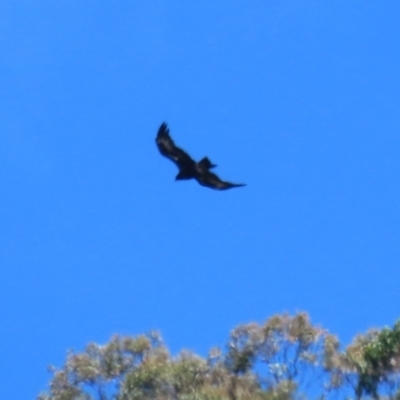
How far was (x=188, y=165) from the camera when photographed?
14.9 meters

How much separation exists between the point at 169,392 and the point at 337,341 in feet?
16.8

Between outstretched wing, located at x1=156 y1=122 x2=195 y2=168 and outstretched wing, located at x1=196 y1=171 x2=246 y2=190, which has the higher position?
outstretched wing, located at x1=156 y1=122 x2=195 y2=168

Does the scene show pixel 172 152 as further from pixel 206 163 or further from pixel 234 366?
pixel 234 366

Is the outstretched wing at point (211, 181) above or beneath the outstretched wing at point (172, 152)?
beneath

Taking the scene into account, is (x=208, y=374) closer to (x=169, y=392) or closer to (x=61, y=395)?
(x=169, y=392)

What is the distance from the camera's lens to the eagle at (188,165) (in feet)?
48.6

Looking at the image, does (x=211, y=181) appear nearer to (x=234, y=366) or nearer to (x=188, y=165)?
(x=188, y=165)

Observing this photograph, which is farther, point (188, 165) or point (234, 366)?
point (234, 366)

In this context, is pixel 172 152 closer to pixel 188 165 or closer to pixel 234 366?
pixel 188 165

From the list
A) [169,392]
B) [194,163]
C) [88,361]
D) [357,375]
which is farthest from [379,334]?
[194,163]

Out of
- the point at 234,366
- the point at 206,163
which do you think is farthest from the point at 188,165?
the point at 234,366

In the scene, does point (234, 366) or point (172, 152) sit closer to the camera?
point (172, 152)

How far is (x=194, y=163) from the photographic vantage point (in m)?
14.8

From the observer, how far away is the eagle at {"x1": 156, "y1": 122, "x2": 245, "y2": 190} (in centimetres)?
1482
